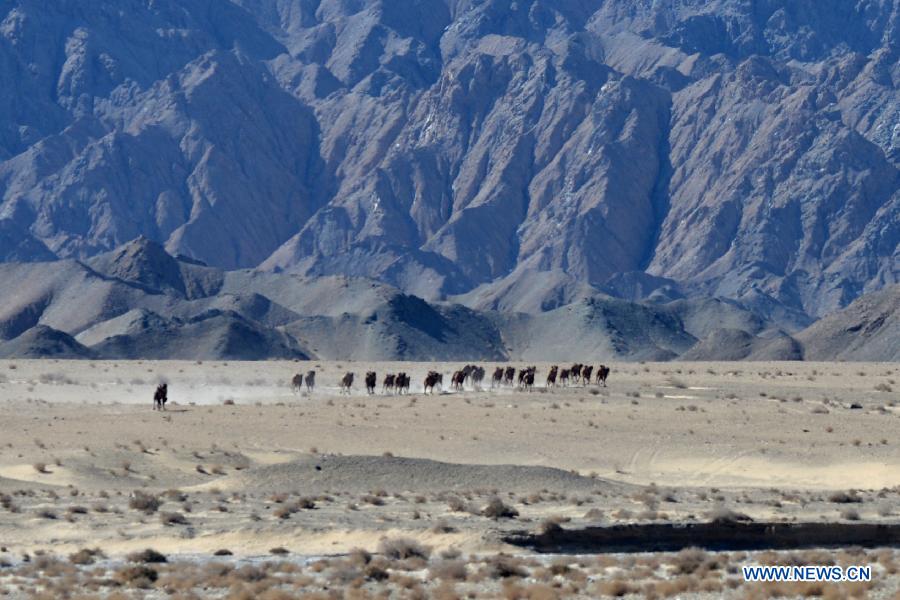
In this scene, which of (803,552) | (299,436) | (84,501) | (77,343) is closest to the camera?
(803,552)

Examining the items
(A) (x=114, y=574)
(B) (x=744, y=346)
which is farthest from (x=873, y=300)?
(A) (x=114, y=574)

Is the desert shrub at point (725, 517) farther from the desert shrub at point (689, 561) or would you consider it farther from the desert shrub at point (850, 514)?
the desert shrub at point (689, 561)

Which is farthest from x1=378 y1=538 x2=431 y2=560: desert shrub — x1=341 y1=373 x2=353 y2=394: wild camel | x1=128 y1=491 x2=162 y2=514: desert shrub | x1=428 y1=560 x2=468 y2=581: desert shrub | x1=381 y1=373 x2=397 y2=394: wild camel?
x1=341 y1=373 x2=353 y2=394: wild camel

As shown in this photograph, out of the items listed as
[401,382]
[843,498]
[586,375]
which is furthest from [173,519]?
[586,375]

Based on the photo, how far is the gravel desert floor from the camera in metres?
27.8

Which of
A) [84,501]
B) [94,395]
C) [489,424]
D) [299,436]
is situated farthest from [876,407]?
[84,501]

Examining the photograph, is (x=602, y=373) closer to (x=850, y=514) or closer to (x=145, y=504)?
(x=850, y=514)

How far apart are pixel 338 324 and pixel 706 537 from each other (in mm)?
111173

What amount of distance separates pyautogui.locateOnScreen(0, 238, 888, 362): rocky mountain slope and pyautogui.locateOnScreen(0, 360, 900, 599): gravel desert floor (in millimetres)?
52533

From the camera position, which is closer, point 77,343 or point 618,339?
point 77,343

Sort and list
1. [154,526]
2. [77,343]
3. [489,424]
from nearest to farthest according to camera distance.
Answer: [154,526] → [489,424] → [77,343]

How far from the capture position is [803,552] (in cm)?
3059

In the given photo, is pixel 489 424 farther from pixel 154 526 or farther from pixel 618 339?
pixel 618 339

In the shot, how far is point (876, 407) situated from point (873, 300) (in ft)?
249
